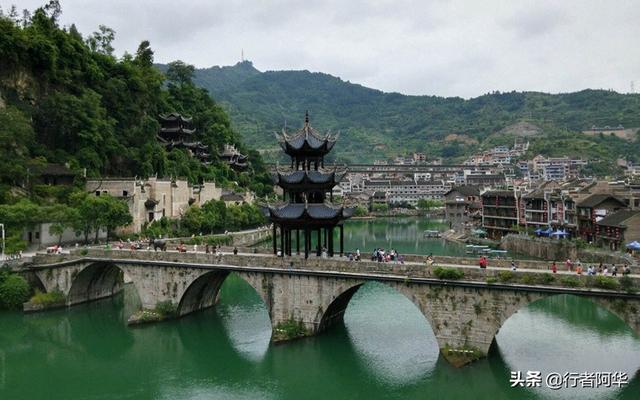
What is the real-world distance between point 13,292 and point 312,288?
70.4 feet

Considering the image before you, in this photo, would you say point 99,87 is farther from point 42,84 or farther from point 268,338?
point 268,338

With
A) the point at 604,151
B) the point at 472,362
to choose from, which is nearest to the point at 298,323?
the point at 472,362

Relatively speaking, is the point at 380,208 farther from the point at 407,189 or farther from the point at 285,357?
the point at 285,357

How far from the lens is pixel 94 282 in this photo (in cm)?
4100

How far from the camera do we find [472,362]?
2547 cm

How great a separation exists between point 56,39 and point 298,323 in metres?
48.7

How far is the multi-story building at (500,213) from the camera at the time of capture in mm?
79125

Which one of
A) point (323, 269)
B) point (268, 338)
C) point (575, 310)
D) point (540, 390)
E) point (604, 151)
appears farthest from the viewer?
point (604, 151)

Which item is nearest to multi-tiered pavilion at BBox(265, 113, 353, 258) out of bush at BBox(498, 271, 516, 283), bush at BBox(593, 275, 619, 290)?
bush at BBox(498, 271, 516, 283)

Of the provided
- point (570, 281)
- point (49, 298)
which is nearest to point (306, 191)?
point (570, 281)

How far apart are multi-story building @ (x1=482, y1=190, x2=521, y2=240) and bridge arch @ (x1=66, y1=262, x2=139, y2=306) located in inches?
2100

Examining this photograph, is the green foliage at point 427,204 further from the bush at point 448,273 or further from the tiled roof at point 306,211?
the bush at point 448,273

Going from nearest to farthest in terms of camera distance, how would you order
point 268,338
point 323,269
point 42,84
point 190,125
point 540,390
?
point 540,390 → point 323,269 → point 268,338 → point 42,84 → point 190,125

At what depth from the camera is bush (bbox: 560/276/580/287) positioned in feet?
78.0
